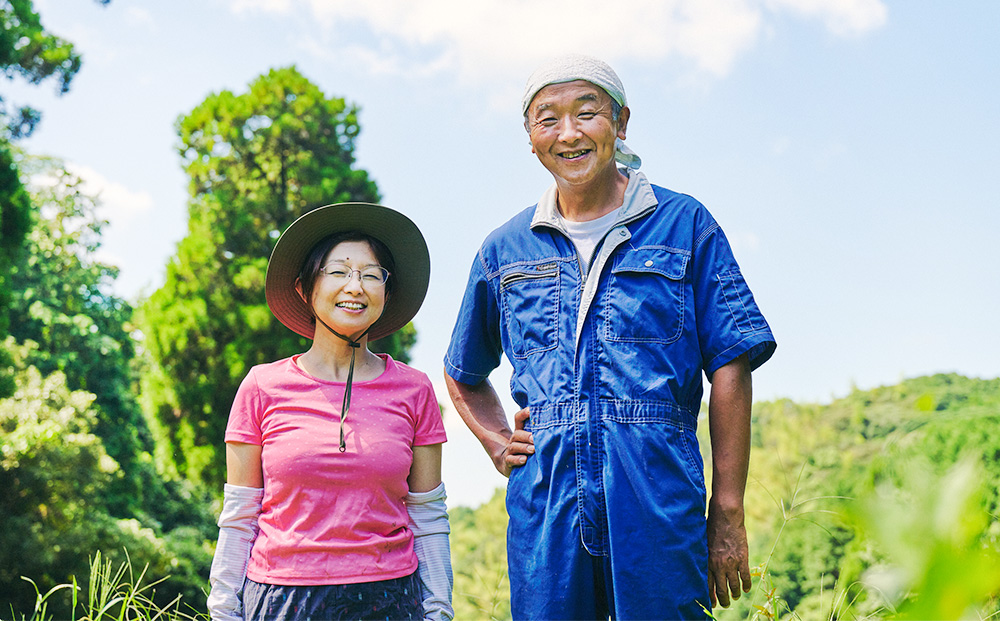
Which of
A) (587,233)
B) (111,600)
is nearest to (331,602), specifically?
(587,233)

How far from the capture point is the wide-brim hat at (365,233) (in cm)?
251

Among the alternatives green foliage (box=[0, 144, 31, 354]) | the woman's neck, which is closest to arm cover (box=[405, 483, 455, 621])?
the woman's neck

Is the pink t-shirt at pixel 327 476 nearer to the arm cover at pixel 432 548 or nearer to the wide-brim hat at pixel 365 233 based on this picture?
the arm cover at pixel 432 548

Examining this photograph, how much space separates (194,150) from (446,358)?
13385 mm

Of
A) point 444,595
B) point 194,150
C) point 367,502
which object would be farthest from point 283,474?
point 194,150

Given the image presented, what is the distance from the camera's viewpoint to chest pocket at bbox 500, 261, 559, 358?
2262 millimetres

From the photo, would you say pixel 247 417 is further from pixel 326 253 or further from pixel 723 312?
pixel 723 312

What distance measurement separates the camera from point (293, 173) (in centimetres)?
1438

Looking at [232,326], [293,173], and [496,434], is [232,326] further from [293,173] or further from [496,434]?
[496,434]

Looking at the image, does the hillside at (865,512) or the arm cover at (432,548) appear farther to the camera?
the arm cover at (432,548)

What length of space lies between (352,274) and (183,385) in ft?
39.3

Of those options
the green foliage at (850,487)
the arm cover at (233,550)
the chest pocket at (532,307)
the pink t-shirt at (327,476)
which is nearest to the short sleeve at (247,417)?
the pink t-shirt at (327,476)

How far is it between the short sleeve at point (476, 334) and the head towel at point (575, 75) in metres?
0.52

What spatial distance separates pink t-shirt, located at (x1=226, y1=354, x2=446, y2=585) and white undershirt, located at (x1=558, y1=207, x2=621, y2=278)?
62 cm
